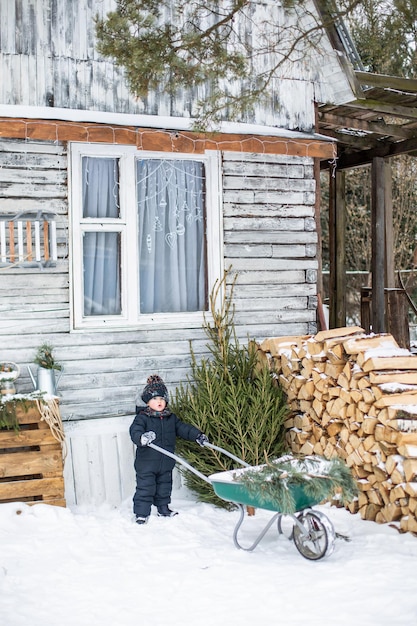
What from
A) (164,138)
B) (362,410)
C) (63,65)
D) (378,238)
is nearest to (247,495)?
(362,410)

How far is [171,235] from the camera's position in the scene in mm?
8336

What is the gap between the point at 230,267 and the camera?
8422mm

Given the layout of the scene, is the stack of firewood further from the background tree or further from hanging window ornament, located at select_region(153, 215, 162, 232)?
the background tree

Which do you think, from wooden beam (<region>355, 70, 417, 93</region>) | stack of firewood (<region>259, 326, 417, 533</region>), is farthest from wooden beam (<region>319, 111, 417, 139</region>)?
stack of firewood (<region>259, 326, 417, 533</region>)

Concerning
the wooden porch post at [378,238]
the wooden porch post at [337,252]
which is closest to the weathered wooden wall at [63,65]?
the wooden porch post at [378,238]

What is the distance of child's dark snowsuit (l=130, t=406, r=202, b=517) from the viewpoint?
6.92 metres

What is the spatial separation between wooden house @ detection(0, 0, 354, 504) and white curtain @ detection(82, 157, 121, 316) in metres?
0.01

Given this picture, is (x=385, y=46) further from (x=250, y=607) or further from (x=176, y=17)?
(x=250, y=607)

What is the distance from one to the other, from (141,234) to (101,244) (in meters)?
0.45

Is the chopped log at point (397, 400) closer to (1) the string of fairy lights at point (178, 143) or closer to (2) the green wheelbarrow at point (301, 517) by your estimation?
(2) the green wheelbarrow at point (301, 517)

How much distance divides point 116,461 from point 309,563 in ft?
8.61

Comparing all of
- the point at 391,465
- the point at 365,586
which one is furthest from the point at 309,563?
the point at 391,465

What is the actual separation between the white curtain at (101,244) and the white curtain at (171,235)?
27 centimetres

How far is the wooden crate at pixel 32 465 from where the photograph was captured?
22.6 feet
